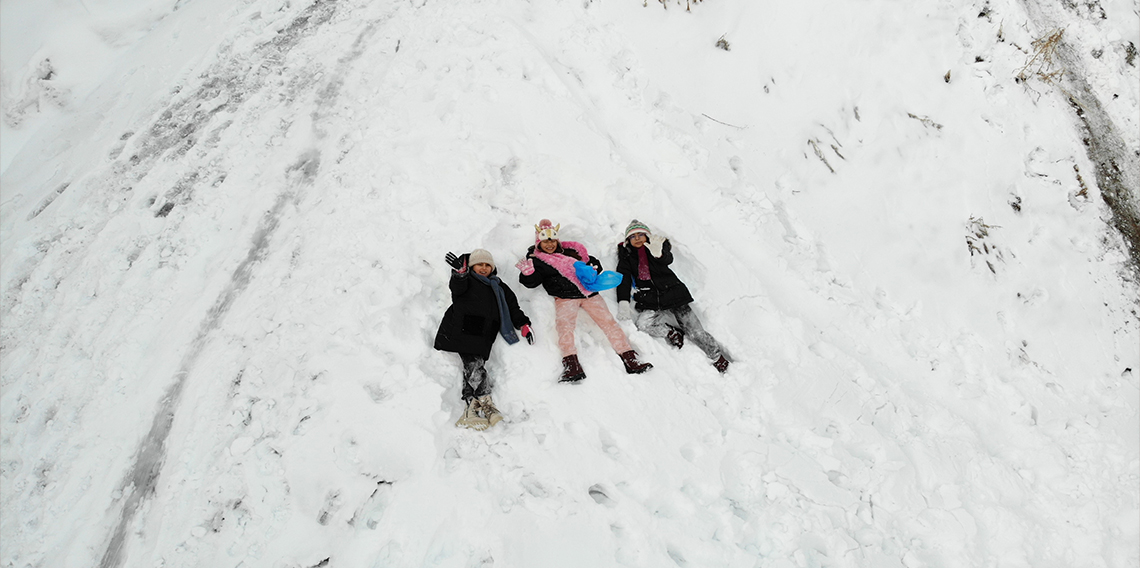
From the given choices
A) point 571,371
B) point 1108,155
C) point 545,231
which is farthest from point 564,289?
point 1108,155

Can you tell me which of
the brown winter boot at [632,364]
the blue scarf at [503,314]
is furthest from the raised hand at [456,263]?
the brown winter boot at [632,364]

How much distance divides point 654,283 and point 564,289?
0.90 m

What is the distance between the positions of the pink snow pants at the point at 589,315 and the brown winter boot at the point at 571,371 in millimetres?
84

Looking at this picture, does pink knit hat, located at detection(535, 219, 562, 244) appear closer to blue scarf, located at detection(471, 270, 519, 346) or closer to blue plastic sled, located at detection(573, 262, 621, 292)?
blue plastic sled, located at detection(573, 262, 621, 292)

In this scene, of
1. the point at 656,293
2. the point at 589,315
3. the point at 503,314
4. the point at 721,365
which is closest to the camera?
the point at 503,314

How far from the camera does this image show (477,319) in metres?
4.92

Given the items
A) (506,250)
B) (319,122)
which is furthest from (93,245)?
(506,250)

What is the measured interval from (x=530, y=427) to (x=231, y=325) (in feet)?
9.79

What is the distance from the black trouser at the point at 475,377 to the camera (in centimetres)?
469

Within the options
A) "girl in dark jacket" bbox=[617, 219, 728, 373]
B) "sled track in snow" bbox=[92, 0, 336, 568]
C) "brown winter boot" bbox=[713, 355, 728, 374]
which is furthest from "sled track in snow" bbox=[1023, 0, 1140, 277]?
"sled track in snow" bbox=[92, 0, 336, 568]

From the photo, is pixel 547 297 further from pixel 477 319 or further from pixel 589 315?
pixel 477 319

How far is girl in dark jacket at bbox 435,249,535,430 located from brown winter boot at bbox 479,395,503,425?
0.02 metres

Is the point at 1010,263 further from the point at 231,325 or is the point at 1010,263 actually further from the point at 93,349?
the point at 93,349

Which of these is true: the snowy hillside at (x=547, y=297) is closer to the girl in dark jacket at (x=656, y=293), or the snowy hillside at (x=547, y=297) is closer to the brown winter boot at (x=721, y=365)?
the brown winter boot at (x=721, y=365)
